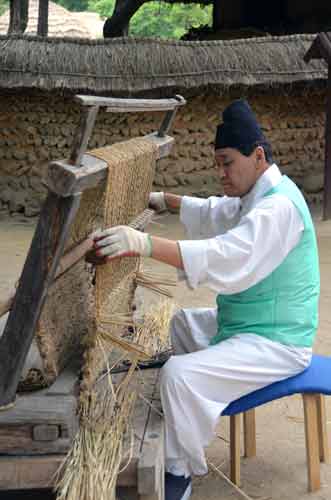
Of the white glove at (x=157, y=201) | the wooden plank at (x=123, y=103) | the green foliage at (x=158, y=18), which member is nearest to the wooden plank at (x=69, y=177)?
the wooden plank at (x=123, y=103)

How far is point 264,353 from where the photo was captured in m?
2.85

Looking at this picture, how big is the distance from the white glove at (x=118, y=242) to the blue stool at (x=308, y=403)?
75 cm

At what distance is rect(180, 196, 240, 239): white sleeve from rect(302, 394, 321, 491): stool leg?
2.56ft

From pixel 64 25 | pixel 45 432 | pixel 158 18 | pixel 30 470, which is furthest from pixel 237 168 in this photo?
pixel 158 18

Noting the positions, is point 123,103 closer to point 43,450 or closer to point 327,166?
point 43,450

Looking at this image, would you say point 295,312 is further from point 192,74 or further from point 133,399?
point 192,74

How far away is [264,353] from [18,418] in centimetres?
92

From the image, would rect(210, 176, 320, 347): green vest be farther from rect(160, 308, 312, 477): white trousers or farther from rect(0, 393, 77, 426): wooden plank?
rect(0, 393, 77, 426): wooden plank

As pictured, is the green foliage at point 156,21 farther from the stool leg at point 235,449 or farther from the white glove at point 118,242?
the white glove at point 118,242

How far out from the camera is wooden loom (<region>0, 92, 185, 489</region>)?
2215mm

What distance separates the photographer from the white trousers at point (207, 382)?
270cm

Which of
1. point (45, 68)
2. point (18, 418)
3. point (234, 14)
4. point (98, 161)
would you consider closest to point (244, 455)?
point (18, 418)

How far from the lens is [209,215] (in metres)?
3.39

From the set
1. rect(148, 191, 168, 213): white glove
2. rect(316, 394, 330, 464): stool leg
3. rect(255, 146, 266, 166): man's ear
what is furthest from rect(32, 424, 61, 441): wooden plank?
rect(148, 191, 168, 213): white glove
